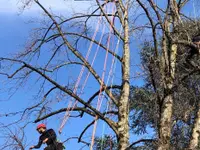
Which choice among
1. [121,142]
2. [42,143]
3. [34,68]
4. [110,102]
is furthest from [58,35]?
[42,143]

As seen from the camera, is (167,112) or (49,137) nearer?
(49,137)

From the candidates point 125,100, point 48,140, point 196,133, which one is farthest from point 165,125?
point 48,140

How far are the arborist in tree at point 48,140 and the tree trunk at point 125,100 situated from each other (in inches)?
151

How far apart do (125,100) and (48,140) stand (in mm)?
4731

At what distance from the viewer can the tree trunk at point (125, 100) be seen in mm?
13375

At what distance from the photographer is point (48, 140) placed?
31.9 ft

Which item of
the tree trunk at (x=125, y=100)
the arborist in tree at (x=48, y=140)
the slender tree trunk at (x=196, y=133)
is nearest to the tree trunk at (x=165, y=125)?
the tree trunk at (x=125, y=100)

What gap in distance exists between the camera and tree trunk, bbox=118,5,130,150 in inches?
527

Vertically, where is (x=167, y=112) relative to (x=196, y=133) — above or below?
below

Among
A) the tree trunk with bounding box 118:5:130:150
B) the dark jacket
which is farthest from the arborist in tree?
the tree trunk with bounding box 118:5:130:150

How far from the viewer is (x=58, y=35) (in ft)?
51.5

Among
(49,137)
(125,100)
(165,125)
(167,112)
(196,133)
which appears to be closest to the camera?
(49,137)

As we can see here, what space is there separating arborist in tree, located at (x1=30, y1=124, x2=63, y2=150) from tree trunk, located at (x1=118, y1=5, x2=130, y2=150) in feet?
12.6

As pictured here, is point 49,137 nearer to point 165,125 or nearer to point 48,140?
point 48,140
